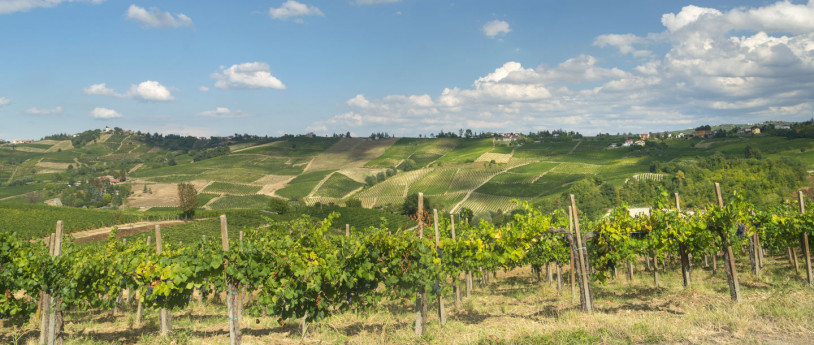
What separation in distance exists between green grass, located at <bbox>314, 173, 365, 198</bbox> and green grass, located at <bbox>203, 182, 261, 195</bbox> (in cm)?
1832

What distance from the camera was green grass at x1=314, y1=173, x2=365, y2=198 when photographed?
103875 millimetres

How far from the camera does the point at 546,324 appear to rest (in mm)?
8516

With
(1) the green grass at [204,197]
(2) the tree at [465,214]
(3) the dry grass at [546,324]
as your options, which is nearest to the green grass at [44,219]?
(1) the green grass at [204,197]

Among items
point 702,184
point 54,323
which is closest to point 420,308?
point 54,323

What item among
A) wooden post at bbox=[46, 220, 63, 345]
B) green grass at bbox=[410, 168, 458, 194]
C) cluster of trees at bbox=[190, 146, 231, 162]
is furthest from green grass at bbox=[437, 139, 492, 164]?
wooden post at bbox=[46, 220, 63, 345]

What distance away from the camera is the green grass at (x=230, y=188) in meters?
106

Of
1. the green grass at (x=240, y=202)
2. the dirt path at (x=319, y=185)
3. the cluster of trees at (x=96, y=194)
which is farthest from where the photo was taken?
the dirt path at (x=319, y=185)

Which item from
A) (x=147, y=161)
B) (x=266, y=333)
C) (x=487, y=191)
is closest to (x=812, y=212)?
(x=266, y=333)

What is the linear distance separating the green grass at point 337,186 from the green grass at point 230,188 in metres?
18.3

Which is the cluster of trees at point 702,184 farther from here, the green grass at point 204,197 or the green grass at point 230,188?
the green grass at point 204,197

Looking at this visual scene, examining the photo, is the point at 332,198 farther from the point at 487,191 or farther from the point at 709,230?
the point at 709,230

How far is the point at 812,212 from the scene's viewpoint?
13.3 m

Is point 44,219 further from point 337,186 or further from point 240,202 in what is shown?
point 337,186

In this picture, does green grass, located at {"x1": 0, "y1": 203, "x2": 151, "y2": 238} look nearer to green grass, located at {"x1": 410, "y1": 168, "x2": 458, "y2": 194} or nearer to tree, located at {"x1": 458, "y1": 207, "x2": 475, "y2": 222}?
tree, located at {"x1": 458, "y1": 207, "x2": 475, "y2": 222}
